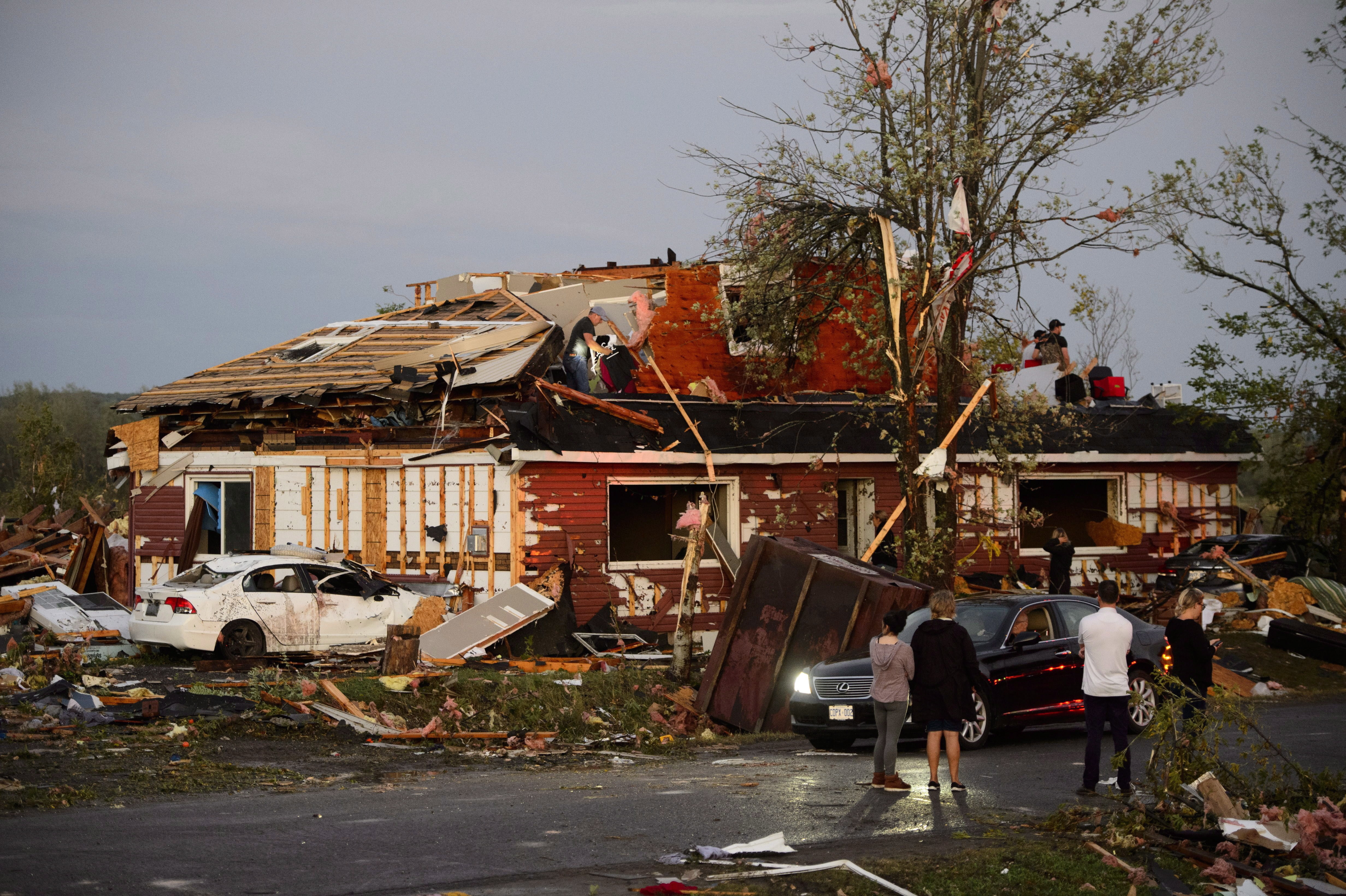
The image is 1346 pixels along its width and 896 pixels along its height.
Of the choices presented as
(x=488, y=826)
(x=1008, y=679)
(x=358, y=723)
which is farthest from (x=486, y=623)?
(x=488, y=826)

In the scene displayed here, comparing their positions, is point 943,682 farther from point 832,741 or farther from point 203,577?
point 203,577

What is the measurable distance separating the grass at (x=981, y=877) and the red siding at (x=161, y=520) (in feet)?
60.8

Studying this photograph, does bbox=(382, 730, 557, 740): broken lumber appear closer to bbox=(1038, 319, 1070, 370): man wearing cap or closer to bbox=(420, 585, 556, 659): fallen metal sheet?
bbox=(420, 585, 556, 659): fallen metal sheet

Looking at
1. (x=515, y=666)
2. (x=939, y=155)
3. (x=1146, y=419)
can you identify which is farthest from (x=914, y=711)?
(x=1146, y=419)

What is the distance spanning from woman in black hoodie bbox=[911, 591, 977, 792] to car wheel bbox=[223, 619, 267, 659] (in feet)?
35.6

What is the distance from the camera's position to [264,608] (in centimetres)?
1719

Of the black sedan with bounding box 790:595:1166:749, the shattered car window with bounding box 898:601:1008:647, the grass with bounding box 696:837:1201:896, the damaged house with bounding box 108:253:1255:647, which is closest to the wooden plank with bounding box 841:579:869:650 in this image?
the black sedan with bounding box 790:595:1166:749

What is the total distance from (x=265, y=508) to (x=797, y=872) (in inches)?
657

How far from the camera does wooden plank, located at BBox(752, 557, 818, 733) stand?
531 inches

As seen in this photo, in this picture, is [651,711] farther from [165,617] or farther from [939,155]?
[939,155]

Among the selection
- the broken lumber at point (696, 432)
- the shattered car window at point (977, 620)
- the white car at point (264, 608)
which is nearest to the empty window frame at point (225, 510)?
the white car at point (264, 608)

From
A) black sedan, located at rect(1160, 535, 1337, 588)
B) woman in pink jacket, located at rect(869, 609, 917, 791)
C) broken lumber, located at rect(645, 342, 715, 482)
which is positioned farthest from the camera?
black sedan, located at rect(1160, 535, 1337, 588)

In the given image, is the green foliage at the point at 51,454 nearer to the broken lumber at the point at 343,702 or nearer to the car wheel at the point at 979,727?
the broken lumber at the point at 343,702

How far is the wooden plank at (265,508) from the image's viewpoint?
21.1 m
